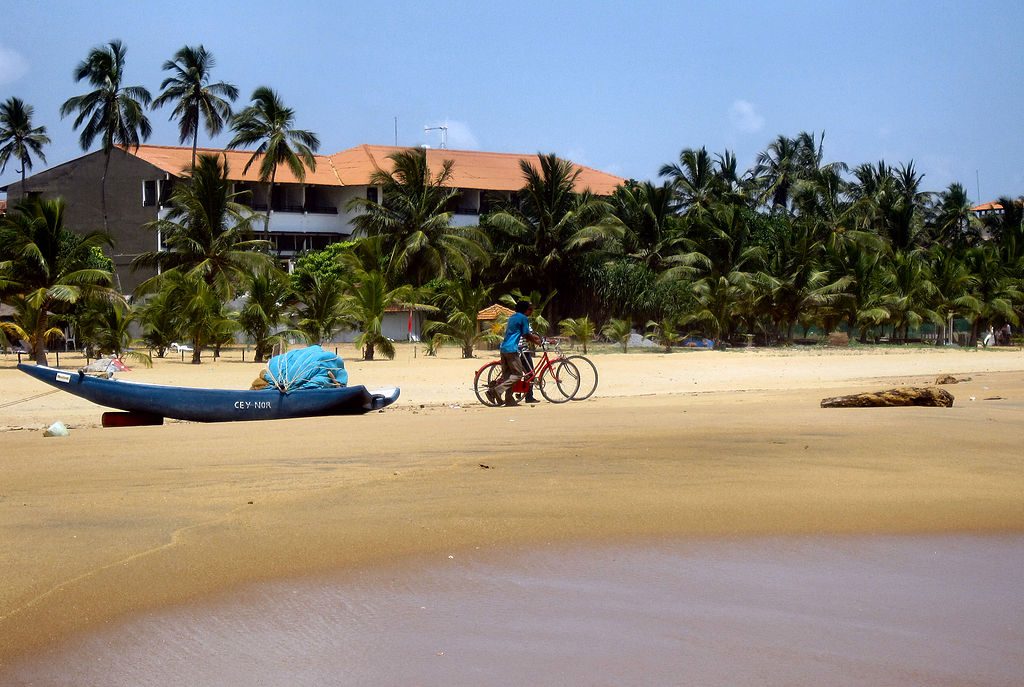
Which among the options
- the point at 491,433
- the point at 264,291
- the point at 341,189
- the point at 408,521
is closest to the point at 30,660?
the point at 408,521

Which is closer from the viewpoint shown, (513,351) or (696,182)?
(513,351)

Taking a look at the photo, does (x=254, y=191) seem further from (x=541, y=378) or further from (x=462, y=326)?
(x=541, y=378)

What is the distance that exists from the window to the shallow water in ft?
144

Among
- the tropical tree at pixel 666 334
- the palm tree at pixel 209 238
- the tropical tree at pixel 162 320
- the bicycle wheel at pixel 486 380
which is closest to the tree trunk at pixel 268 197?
the palm tree at pixel 209 238

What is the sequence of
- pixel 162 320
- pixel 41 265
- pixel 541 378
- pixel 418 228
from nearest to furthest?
pixel 541 378 → pixel 41 265 → pixel 162 320 → pixel 418 228

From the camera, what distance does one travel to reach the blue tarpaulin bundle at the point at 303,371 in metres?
11.8

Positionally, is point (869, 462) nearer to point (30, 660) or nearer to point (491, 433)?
point (491, 433)

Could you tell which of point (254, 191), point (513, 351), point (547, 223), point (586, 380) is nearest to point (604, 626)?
point (513, 351)

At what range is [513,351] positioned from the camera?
43.5 feet

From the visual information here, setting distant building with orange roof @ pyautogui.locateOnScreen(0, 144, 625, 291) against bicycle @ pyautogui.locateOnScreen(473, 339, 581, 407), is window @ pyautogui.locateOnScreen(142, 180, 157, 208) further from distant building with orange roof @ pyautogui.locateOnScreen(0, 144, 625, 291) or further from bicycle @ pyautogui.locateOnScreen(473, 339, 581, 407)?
bicycle @ pyautogui.locateOnScreen(473, 339, 581, 407)

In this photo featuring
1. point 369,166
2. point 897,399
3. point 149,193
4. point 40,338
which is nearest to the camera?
point 897,399

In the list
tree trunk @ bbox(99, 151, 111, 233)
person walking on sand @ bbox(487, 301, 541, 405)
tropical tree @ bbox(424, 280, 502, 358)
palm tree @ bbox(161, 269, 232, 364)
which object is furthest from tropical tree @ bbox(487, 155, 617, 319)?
person walking on sand @ bbox(487, 301, 541, 405)

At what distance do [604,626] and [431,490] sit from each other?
2.46m

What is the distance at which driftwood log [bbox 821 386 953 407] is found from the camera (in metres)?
11.8
